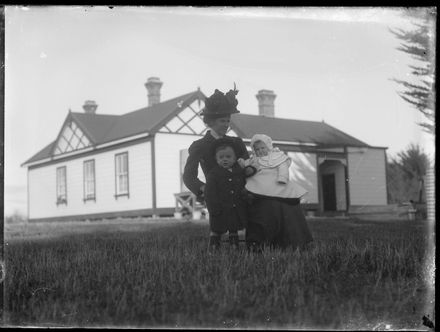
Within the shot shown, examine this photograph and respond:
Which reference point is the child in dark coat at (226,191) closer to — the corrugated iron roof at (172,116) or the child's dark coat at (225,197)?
the child's dark coat at (225,197)

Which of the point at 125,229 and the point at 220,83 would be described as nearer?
the point at 220,83

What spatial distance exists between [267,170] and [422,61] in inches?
48.3

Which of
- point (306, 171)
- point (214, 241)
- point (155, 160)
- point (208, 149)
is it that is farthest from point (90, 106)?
point (306, 171)

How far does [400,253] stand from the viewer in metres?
3.66

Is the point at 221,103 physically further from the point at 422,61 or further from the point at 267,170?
the point at 422,61

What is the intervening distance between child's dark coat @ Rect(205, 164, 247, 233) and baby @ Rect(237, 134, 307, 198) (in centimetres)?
8

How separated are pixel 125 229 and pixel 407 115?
323 centimetres

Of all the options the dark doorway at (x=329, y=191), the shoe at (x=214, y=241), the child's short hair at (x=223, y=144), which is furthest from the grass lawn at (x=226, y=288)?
the dark doorway at (x=329, y=191)

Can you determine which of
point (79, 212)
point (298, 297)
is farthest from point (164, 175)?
point (298, 297)

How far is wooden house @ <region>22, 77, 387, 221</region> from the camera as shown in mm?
4438

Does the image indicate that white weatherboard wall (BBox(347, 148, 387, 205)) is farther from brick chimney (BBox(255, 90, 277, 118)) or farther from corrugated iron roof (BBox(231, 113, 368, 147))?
brick chimney (BBox(255, 90, 277, 118))

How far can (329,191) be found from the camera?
18.2 ft

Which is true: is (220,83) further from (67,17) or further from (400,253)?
(400,253)

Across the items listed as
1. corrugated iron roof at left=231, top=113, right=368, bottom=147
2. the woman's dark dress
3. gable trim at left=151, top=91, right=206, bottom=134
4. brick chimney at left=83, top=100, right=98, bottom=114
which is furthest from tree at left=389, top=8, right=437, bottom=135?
brick chimney at left=83, top=100, right=98, bottom=114
